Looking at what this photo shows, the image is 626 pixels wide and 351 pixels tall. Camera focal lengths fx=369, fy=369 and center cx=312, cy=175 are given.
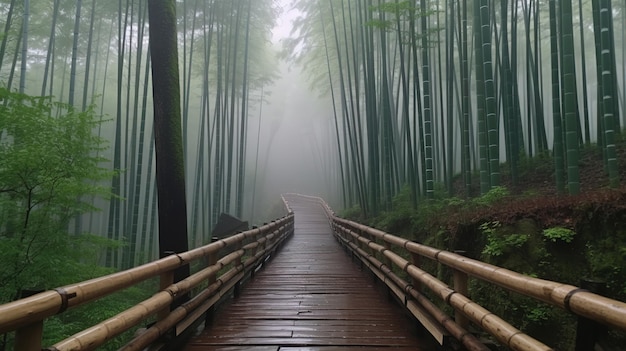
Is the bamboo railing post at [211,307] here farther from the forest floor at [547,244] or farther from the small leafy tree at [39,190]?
the small leafy tree at [39,190]

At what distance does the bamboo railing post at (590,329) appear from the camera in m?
1.07

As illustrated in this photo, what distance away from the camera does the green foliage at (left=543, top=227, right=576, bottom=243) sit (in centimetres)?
260

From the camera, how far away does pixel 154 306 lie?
1.80m

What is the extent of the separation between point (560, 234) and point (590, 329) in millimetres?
1790

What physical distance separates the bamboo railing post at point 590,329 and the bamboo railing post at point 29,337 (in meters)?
1.63

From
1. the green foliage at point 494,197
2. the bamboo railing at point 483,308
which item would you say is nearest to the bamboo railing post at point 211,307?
the bamboo railing at point 483,308

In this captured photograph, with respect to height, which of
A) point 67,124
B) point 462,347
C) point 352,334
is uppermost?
point 67,124

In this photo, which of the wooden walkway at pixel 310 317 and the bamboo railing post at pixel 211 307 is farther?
the bamboo railing post at pixel 211 307

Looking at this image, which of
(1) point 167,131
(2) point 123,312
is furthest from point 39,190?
(2) point 123,312

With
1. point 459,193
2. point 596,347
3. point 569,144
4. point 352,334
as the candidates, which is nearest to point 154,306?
point 352,334

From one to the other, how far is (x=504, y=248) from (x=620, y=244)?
2.41ft

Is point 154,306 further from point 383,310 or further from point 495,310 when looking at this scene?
point 495,310

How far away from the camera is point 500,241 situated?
9.79ft

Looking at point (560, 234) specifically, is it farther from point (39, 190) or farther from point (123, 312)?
point (39, 190)
